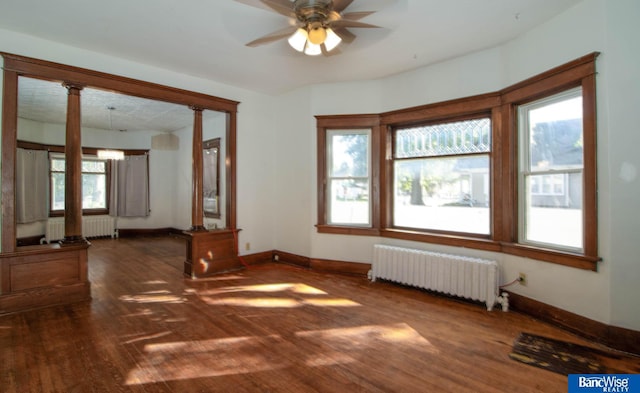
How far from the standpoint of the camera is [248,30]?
3230mm

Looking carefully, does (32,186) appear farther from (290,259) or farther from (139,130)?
(290,259)

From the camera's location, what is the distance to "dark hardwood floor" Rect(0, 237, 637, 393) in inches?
81.7

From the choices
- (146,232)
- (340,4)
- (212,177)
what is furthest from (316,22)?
(146,232)

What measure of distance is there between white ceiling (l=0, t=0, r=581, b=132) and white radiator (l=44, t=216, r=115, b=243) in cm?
537

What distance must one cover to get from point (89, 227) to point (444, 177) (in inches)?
332

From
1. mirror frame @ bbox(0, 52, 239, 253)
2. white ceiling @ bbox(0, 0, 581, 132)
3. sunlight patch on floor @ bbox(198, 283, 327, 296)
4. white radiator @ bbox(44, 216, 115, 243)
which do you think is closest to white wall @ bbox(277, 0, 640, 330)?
white ceiling @ bbox(0, 0, 581, 132)

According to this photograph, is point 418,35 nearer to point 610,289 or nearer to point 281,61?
point 281,61

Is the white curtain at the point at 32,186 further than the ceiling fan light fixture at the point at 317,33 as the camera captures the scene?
Yes

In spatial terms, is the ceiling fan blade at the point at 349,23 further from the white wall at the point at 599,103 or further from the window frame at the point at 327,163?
the window frame at the point at 327,163

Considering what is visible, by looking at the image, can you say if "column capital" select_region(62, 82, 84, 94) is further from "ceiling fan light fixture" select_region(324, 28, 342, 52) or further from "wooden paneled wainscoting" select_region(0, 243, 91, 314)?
"ceiling fan light fixture" select_region(324, 28, 342, 52)

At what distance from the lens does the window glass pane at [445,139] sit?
381 centimetres

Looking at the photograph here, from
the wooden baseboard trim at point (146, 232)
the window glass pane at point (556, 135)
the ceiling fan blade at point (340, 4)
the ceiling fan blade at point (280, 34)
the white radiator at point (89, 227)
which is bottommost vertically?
the wooden baseboard trim at point (146, 232)

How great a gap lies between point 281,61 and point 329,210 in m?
2.35

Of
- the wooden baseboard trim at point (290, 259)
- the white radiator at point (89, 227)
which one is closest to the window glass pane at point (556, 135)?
the wooden baseboard trim at point (290, 259)
